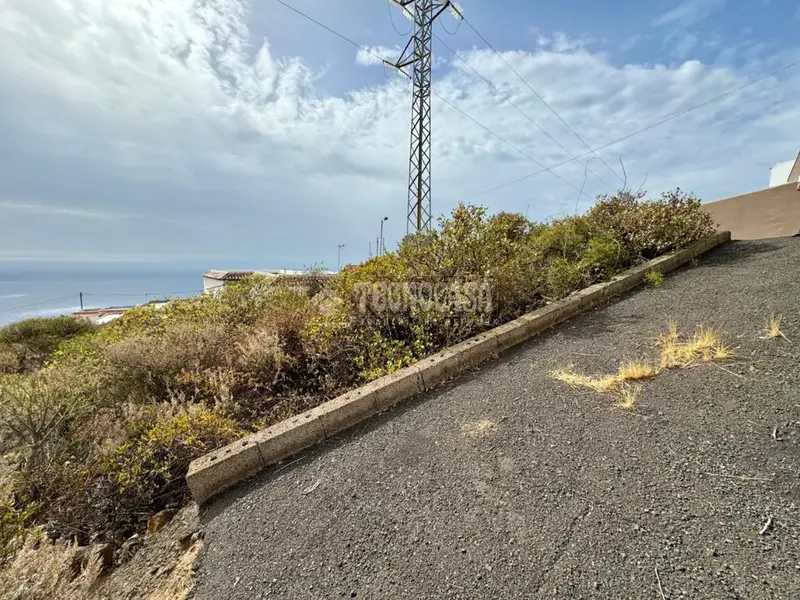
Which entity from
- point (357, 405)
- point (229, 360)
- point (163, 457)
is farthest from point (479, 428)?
point (229, 360)

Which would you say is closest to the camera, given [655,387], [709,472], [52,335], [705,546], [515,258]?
[705,546]

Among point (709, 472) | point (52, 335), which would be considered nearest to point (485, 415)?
point (709, 472)

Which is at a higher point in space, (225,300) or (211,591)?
(225,300)

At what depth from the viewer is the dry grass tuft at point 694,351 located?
2.55 meters

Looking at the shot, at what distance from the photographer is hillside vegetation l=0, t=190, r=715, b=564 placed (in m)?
2.27

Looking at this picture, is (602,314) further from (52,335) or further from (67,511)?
(52,335)

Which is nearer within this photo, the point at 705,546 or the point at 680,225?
the point at 705,546

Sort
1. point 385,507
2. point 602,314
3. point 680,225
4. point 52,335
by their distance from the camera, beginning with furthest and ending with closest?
point 52,335 < point 680,225 < point 602,314 < point 385,507

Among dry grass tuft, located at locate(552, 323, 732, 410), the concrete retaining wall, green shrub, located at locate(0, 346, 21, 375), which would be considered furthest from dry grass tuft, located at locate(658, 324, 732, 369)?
green shrub, located at locate(0, 346, 21, 375)

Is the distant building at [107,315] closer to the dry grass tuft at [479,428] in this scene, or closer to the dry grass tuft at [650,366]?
the dry grass tuft at [479,428]

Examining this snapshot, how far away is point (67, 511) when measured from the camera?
213 cm

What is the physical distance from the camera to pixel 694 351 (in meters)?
2.65

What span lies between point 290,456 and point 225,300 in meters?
3.28

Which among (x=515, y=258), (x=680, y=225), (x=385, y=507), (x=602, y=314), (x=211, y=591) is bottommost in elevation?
(x=211, y=591)
